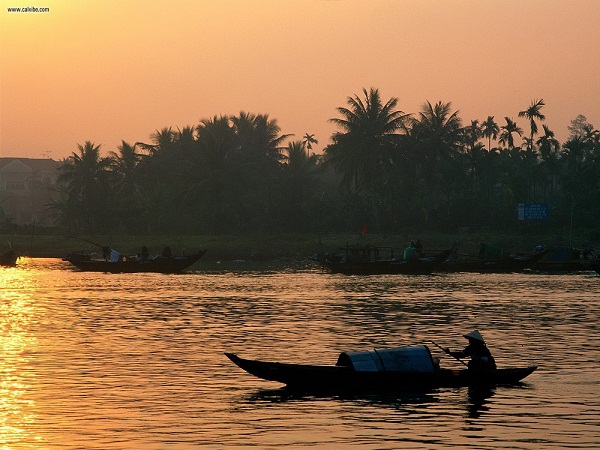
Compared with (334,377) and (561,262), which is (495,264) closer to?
(561,262)

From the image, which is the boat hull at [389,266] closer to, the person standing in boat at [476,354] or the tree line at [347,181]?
the tree line at [347,181]

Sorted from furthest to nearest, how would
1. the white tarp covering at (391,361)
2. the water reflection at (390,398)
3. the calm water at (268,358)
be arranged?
the white tarp covering at (391,361)
the water reflection at (390,398)
the calm water at (268,358)

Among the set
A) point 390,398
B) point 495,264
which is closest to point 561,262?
point 495,264

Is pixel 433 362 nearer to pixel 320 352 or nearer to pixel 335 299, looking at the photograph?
pixel 320 352

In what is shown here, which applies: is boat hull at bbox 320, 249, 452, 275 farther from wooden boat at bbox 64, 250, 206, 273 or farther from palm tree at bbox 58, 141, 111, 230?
palm tree at bbox 58, 141, 111, 230

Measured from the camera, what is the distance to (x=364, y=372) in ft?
75.5

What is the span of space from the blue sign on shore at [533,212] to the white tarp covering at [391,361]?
228ft

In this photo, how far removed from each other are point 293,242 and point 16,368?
71.3 metres

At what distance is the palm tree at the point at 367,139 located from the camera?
94.2m

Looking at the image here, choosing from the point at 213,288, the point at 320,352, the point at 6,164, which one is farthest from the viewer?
the point at 6,164

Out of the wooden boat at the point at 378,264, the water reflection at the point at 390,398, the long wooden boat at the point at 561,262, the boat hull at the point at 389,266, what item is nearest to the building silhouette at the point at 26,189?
the wooden boat at the point at 378,264

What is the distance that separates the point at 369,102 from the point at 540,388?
73.5 metres

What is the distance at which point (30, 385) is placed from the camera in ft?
81.1

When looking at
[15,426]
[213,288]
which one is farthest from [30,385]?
[213,288]
